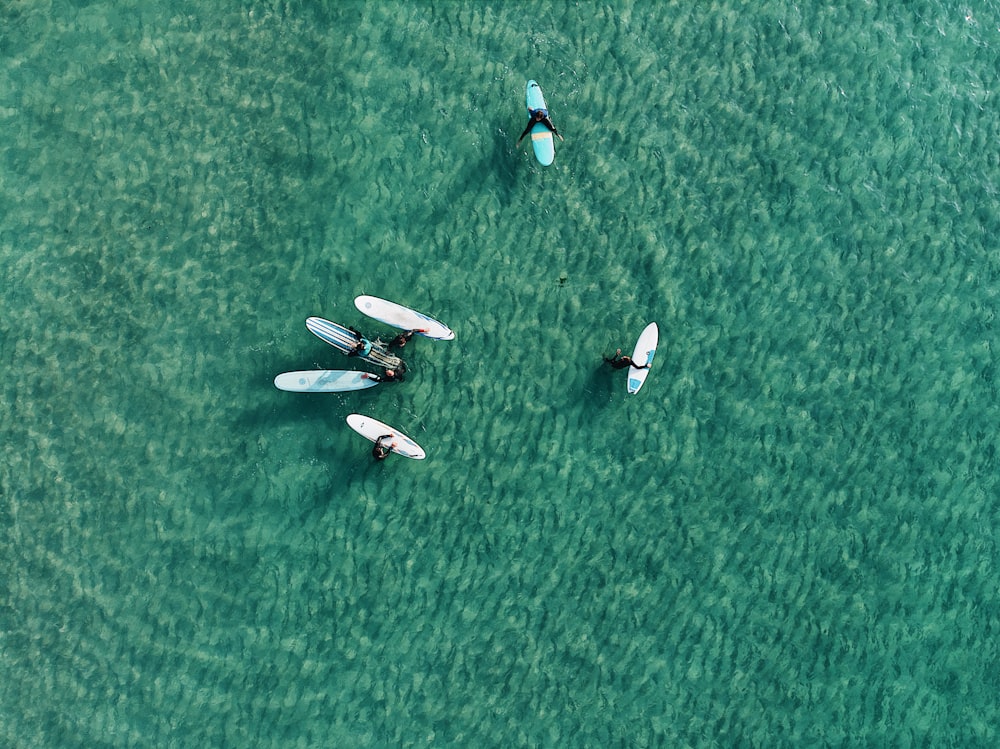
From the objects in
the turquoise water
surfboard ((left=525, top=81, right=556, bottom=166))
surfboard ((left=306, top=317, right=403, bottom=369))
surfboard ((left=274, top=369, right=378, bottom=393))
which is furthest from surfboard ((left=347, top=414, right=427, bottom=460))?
surfboard ((left=525, top=81, right=556, bottom=166))

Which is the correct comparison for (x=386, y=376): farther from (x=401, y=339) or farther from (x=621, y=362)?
(x=621, y=362)

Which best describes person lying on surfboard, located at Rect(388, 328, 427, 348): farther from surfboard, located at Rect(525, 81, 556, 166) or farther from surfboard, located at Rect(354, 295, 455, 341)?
surfboard, located at Rect(525, 81, 556, 166)

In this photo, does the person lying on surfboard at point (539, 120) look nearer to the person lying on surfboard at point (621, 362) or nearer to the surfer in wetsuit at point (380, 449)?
the person lying on surfboard at point (621, 362)

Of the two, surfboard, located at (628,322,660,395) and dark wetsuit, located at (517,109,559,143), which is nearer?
dark wetsuit, located at (517,109,559,143)

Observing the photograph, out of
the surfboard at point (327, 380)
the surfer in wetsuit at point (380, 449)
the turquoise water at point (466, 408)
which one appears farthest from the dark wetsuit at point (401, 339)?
the surfer in wetsuit at point (380, 449)

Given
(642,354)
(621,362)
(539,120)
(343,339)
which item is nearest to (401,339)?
(343,339)

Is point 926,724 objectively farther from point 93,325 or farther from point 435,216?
point 93,325
